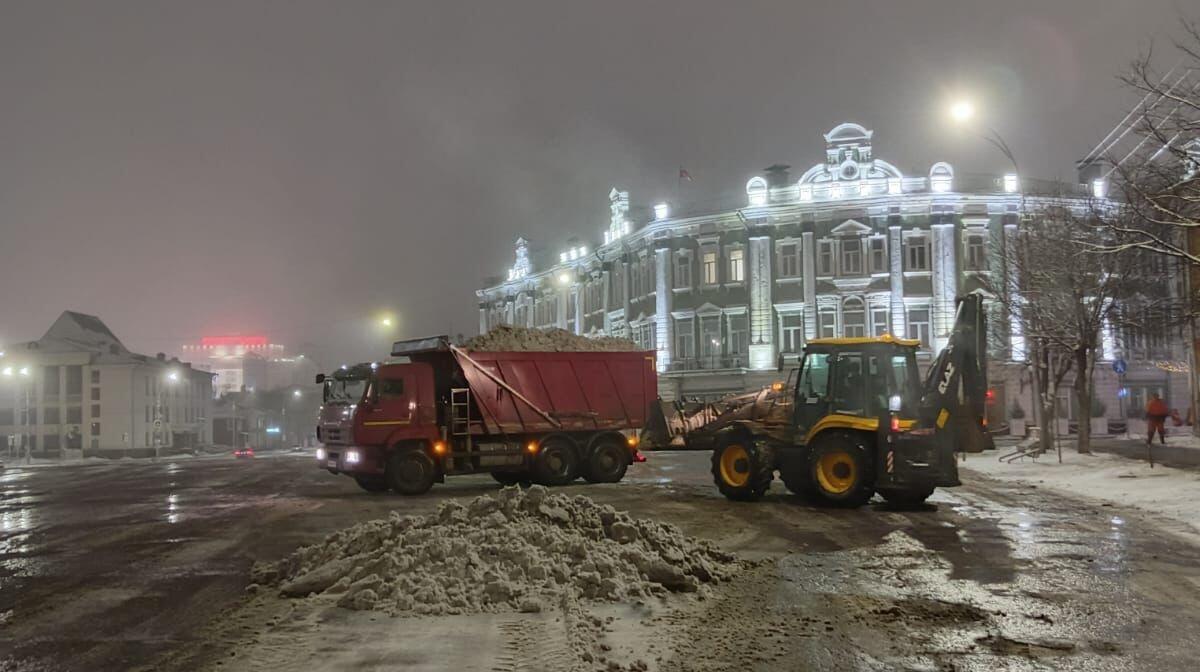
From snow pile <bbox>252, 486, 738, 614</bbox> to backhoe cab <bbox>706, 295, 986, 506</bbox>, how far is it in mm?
5832

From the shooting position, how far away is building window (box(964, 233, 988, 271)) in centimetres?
4941

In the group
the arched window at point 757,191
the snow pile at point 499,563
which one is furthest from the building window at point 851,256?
the snow pile at point 499,563

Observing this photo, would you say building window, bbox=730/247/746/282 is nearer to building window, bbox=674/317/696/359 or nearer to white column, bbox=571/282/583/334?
building window, bbox=674/317/696/359

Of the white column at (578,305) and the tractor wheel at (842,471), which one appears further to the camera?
the white column at (578,305)

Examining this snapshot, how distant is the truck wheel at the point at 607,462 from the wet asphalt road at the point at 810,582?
3.46 meters

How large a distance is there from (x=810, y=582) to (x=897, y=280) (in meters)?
42.6

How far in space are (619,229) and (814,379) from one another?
44807 mm

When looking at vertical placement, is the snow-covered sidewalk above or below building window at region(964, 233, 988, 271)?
below

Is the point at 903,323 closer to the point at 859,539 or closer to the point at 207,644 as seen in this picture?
the point at 859,539

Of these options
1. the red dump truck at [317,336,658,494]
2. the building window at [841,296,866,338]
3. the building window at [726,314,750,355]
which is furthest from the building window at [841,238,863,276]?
the red dump truck at [317,336,658,494]

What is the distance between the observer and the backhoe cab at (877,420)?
15.0 meters

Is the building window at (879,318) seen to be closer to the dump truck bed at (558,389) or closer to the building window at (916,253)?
the building window at (916,253)

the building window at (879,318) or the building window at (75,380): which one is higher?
the building window at (879,318)

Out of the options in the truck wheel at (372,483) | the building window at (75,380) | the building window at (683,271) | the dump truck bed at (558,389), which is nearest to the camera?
the truck wheel at (372,483)
